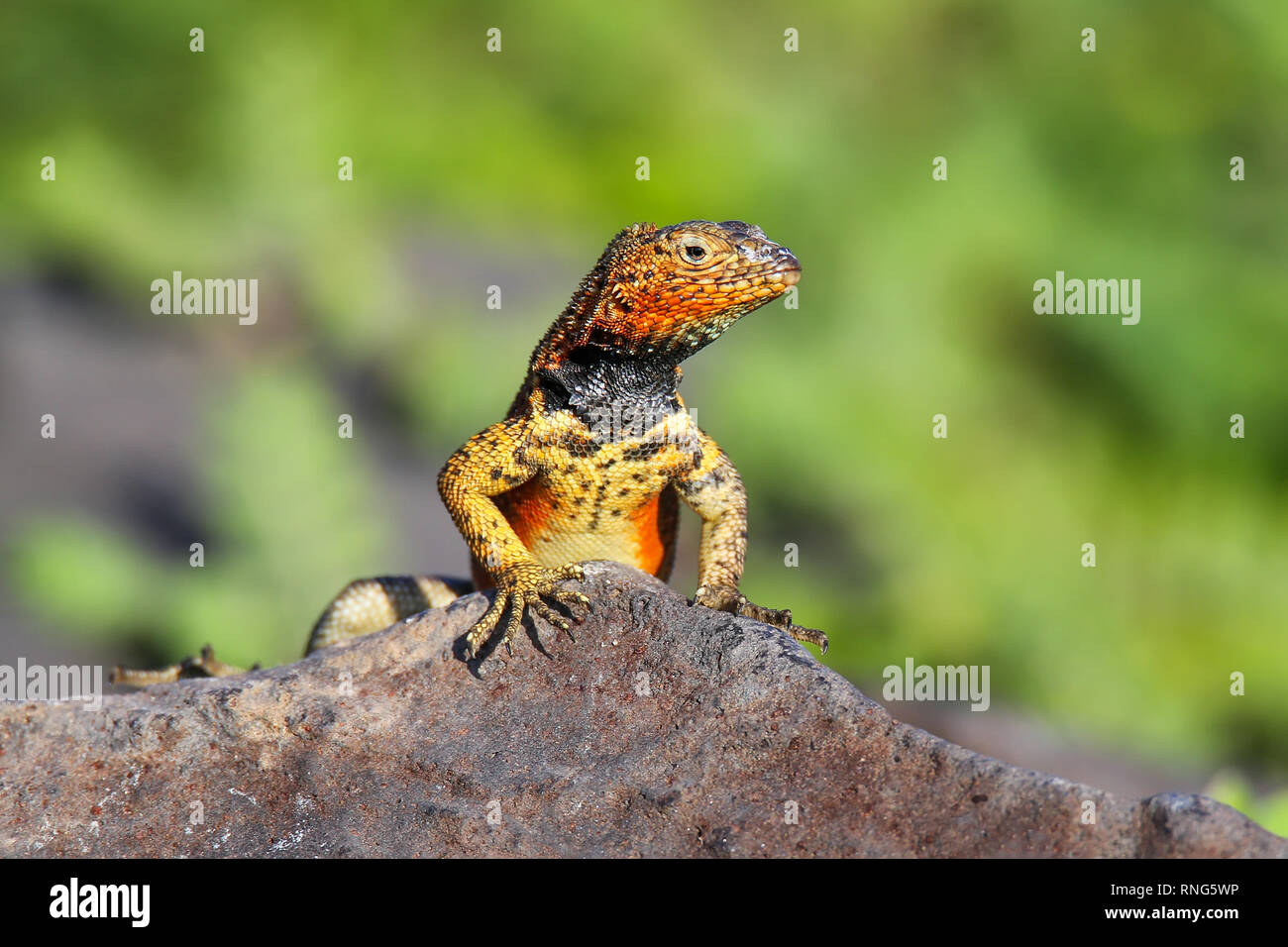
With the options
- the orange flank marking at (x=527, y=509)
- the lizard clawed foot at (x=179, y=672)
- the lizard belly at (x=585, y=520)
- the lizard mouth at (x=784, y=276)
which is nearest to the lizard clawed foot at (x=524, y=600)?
the lizard belly at (x=585, y=520)

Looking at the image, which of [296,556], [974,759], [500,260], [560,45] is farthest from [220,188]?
[974,759]

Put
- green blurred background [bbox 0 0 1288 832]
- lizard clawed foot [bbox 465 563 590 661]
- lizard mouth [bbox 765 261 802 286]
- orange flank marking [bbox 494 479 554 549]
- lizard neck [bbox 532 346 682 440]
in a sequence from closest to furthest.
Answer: lizard clawed foot [bbox 465 563 590 661] < lizard mouth [bbox 765 261 802 286] < lizard neck [bbox 532 346 682 440] < orange flank marking [bbox 494 479 554 549] < green blurred background [bbox 0 0 1288 832]

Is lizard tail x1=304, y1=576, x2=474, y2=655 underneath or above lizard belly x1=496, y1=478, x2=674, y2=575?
underneath

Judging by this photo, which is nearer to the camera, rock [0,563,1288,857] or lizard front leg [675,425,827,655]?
rock [0,563,1288,857]

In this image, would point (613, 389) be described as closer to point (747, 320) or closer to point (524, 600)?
point (524, 600)

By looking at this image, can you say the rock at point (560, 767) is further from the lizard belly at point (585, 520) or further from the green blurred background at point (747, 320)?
the green blurred background at point (747, 320)

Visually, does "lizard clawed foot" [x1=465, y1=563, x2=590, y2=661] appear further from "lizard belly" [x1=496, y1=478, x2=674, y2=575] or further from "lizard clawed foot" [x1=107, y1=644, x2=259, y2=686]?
"lizard clawed foot" [x1=107, y1=644, x2=259, y2=686]

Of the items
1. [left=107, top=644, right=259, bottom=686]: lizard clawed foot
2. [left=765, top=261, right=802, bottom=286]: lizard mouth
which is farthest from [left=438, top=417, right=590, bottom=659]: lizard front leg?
[left=107, top=644, right=259, bottom=686]: lizard clawed foot
